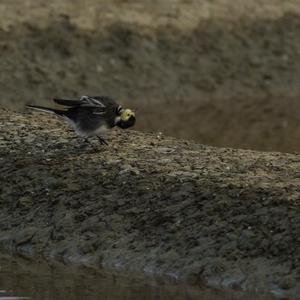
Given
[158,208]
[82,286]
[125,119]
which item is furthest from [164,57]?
[82,286]

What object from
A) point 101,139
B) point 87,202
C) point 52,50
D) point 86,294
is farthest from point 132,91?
point 86,294

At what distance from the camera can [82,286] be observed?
10312 mm

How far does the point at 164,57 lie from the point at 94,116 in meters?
8.06

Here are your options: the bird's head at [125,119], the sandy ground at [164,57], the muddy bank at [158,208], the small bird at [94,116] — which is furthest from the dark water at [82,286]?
the sandy ground at [164,57]

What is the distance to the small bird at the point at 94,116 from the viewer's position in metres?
12.9

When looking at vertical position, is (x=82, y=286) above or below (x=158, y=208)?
below

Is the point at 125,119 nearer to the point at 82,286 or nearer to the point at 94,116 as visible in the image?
the point at 94,116

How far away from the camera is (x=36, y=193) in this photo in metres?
12.1

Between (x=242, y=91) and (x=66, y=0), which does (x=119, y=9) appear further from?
(x=242, y=91)

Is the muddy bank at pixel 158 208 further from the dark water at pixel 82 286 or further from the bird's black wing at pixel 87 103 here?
the bird's black wing at pixel 87 103

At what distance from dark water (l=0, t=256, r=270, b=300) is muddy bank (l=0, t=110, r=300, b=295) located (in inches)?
7.9

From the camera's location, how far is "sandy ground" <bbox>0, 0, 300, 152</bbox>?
1945cm

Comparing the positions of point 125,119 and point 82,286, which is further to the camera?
point 125,119

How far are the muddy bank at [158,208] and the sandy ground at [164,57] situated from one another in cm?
536
